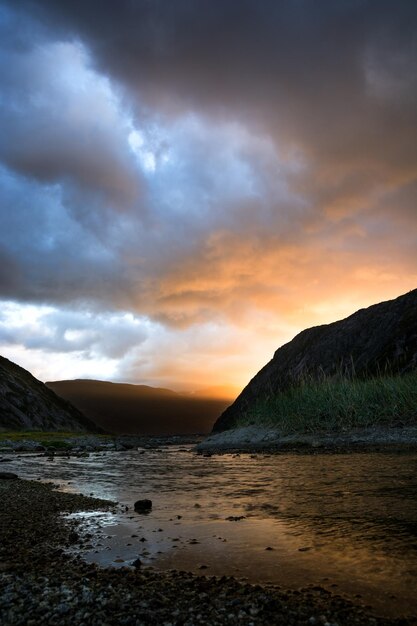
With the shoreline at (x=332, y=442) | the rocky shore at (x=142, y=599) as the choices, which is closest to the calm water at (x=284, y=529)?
the rocky shore at (x=142, y=599)

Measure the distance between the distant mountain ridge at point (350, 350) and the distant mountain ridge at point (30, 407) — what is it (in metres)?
53.5

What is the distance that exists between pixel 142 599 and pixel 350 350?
117696 millimetres

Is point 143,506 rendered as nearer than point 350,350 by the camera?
Yes

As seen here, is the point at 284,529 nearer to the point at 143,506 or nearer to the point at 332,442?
the point at 143,506

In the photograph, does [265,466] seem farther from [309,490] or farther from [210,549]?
[210,549]

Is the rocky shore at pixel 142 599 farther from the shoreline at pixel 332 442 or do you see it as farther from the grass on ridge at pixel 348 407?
the grass on ridge at pixel 348 407

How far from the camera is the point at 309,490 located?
59.7 feet

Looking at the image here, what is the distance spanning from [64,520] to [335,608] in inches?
386

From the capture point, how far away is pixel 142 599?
739 cm

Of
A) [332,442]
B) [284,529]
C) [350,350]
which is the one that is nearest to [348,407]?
[332,442]

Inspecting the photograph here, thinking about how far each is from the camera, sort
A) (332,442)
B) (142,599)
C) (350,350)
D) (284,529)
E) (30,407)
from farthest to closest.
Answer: (30,407)
(350,350)
(332,442)
(284,529)
(142,599)

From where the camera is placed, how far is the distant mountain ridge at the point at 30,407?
130337 mm

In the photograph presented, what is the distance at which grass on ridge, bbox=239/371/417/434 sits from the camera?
154 ft

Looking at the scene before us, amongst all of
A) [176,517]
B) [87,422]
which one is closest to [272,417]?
[176,517]
